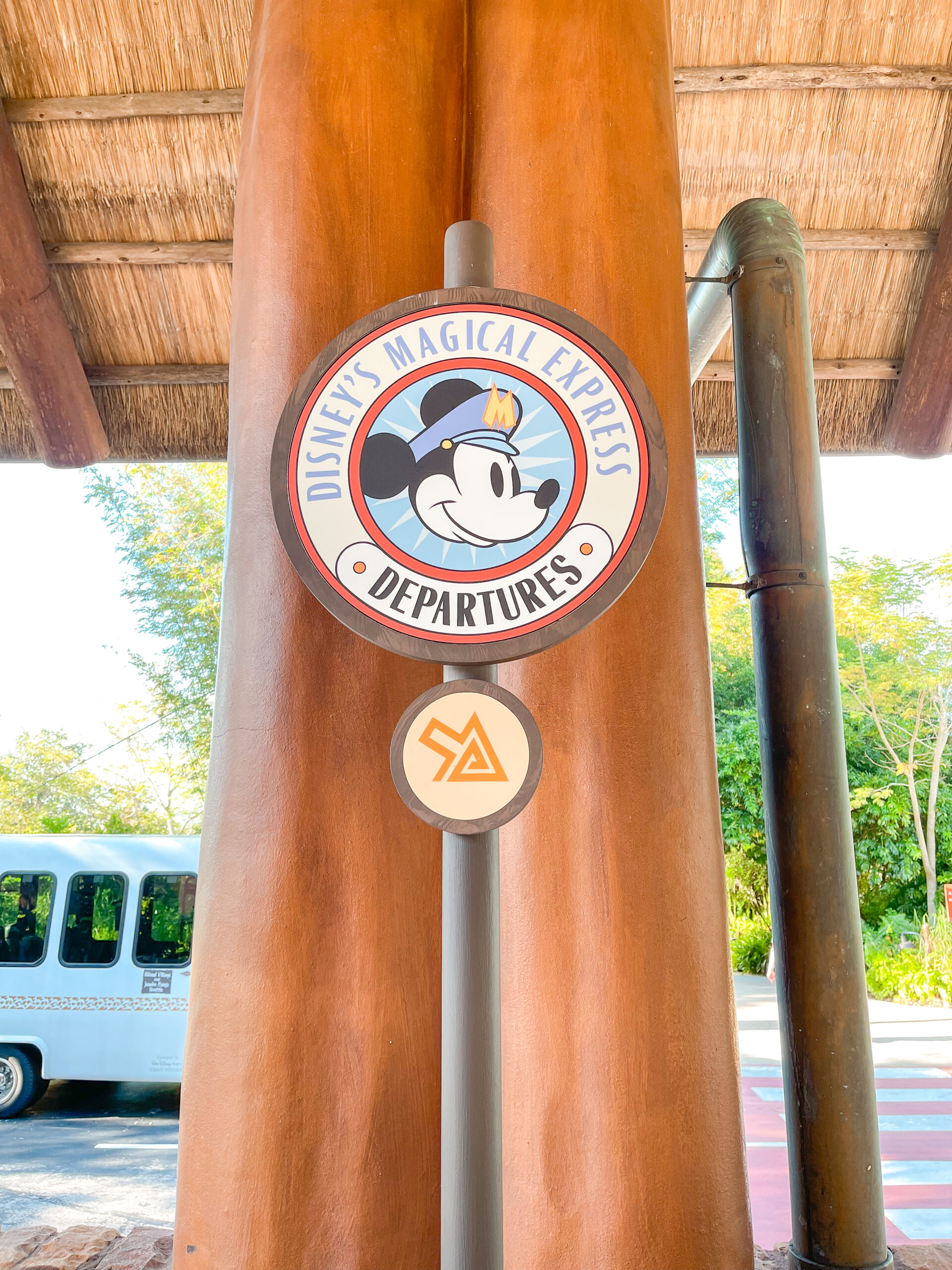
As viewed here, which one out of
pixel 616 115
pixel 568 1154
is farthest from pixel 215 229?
pixel 568 1154

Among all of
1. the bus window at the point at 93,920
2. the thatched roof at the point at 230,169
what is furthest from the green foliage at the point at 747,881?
the thatched roof at the point at 230,169

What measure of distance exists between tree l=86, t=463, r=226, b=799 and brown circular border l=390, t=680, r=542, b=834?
18.6 meters

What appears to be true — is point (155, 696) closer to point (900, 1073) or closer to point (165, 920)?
point (165, 920)

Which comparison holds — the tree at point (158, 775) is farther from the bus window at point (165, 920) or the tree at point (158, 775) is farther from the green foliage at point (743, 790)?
the bus window at point (165, 920)

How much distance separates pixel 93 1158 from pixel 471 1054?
639 centimetres

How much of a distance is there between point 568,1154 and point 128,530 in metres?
20.9

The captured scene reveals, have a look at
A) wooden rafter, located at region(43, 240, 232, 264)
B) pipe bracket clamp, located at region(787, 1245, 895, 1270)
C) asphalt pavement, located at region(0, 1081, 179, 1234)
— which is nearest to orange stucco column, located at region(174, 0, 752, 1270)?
pipe bracket clamp, located at region(787, 1245, 895, 1270)

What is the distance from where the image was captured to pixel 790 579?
2.42 metres

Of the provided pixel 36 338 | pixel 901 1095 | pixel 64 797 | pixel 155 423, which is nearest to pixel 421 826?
pixel 36 338

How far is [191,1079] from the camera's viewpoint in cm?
179

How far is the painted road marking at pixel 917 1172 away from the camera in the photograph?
548 centimetres

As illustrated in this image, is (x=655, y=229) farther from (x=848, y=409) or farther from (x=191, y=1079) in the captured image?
(x=848, y=409)

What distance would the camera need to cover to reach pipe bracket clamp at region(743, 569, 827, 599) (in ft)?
7.93

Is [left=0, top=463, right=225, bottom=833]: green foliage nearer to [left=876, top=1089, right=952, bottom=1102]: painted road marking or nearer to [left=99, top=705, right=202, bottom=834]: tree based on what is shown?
[left=99, top=705, right=202, bottom=834]: tree
